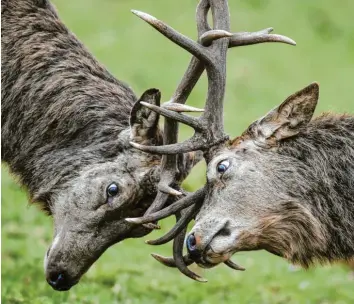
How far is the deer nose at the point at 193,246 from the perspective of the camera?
692 cm

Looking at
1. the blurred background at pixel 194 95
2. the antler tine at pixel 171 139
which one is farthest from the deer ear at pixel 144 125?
the blurred background at pixel 194 95

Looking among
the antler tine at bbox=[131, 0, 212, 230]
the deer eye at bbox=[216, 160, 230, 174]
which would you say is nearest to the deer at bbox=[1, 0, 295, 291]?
the antler tine at bbox=[131, 0, 212, 230]

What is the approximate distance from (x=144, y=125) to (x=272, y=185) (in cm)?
120

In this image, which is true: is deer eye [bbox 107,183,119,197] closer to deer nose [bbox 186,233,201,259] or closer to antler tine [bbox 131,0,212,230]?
antler tine [bbox 131,0,212,230]

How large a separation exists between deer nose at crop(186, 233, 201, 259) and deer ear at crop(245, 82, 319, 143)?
2.82 ft

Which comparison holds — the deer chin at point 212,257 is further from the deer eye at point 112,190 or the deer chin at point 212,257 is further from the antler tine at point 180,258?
the deer eye at point 112,190

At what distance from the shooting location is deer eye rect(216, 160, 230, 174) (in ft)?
23.4

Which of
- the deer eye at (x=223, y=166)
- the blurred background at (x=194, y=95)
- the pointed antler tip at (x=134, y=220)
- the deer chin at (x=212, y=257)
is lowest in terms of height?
the blurred background at (x=194, y=95)

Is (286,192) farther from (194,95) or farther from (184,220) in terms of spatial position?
(194,95)

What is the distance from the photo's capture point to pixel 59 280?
7.75 m

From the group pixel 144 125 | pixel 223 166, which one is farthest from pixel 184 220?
pixel 144 125

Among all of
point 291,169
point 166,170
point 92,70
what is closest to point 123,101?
point 92,70

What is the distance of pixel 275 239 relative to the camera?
7.07 meters

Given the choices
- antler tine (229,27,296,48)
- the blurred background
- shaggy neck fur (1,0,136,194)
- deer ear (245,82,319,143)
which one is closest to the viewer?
deer ear (245,82,319,143)
